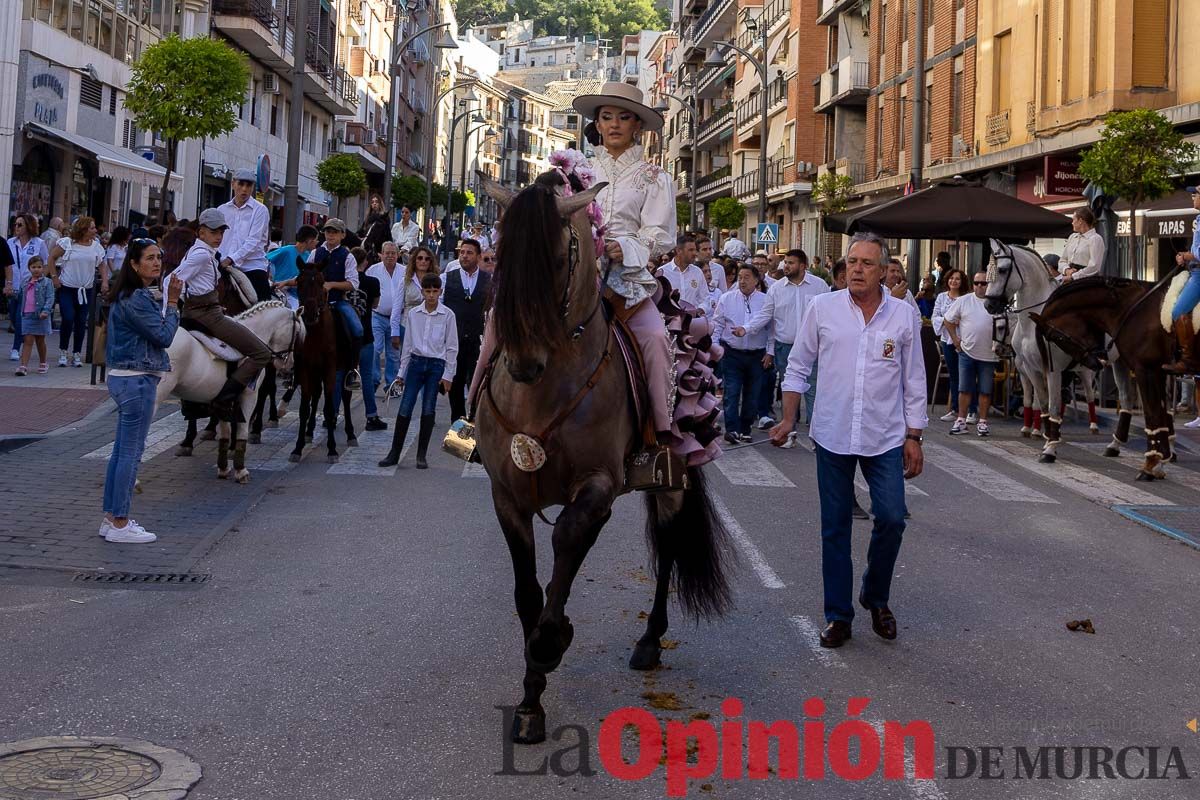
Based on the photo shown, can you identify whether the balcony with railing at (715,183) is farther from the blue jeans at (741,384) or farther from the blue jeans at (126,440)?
the blue jeans at (126,440)

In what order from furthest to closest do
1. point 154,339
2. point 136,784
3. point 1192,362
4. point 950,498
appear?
point 1192,362, point 950,498, point 154,339, point 136,784

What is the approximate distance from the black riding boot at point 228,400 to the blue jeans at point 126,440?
240cm

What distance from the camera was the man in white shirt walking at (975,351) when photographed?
Answer: 17.0m

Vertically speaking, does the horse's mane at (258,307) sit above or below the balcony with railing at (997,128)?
below

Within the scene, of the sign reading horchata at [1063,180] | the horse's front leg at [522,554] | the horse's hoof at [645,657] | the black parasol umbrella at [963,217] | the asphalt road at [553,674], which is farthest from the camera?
the sign reading horchata at [1063,180]

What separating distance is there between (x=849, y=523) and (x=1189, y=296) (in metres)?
8.01

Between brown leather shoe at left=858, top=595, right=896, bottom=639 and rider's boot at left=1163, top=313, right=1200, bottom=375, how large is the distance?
7.90 meters

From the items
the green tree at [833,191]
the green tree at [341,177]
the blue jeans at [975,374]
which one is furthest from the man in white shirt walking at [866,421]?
the green tree at [833,191]

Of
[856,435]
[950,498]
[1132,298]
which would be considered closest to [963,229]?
[1132,298]

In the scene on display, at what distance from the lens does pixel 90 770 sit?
4566mm

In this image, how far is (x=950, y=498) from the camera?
1184 centimetres

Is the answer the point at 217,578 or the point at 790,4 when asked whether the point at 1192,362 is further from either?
the point at 790,4

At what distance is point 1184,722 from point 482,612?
3370mm

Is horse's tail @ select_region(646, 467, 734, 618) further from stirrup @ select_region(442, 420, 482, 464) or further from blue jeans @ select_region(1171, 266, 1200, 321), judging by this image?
blue jeans @ select_region(1171, 266, 1200, 321)
